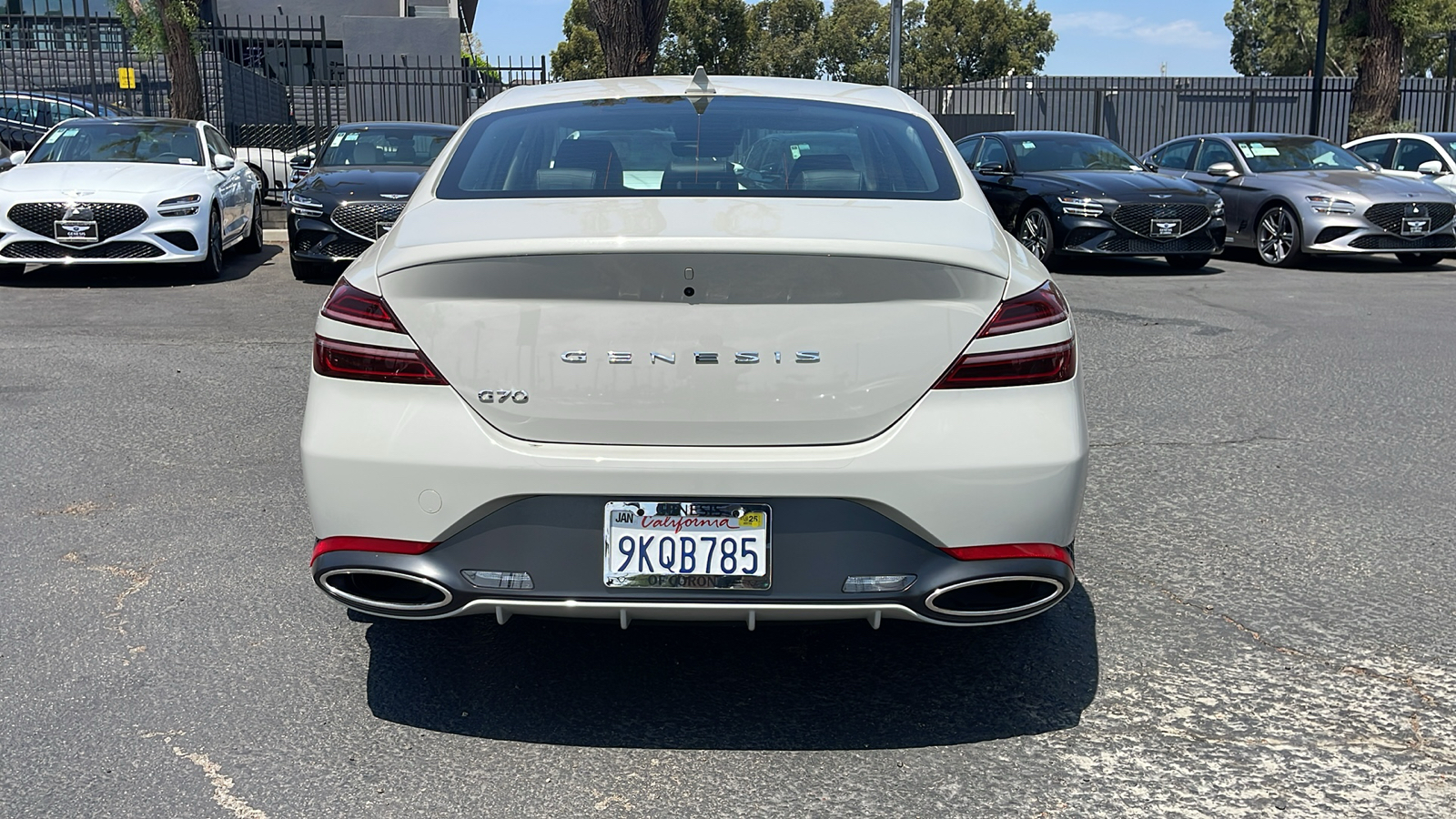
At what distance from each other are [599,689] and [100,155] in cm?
1087

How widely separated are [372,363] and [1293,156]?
14215 mm

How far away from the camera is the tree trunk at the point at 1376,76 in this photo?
21594 mm

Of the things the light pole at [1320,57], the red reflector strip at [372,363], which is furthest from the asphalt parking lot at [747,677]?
the light pole at [1320,57]

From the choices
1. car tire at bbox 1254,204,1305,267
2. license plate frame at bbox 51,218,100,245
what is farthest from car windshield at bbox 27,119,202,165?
car tire at bbox 1254,204,1305,267

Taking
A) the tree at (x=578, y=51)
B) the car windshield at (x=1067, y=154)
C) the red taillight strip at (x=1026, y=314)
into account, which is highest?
the tree at (x=578, y=51)

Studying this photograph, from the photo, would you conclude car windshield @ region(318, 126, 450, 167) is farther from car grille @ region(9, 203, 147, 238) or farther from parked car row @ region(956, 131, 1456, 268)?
parked car row @ region(956, 131, 1456, 268)

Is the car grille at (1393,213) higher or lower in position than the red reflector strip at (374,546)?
higher

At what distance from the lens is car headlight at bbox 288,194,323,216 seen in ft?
37.3

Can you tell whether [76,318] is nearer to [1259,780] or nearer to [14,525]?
[14,525]

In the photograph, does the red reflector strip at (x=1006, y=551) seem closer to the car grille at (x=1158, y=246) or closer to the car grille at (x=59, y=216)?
the car grille at (x=59, y=216)

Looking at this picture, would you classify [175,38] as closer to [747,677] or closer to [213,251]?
[213,251]

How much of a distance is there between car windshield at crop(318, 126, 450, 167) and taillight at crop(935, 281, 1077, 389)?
10199 mm

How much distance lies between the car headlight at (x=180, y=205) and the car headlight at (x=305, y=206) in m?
0.84

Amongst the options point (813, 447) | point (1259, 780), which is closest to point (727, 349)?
point (813, 447)
